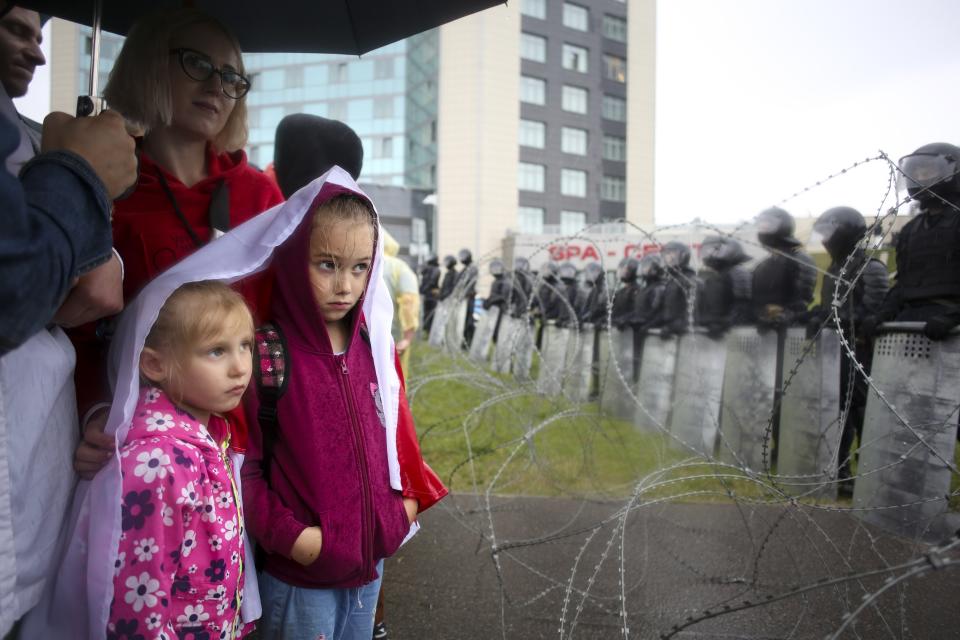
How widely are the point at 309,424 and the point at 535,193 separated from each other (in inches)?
1314

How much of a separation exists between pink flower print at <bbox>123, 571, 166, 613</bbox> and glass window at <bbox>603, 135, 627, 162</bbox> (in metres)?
34.6

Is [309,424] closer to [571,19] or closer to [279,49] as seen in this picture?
[279,49]

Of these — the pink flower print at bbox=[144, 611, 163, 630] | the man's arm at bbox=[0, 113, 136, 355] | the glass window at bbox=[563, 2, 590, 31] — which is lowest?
the pink flower print at bbox=[144, 611, 163, 630]

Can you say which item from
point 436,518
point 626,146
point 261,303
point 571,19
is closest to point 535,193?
point 626,146

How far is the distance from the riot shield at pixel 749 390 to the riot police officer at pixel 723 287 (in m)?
0.38

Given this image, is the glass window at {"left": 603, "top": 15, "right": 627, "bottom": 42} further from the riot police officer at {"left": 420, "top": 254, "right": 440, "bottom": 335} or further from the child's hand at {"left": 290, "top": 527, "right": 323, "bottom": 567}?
the child's hand at {"left": 290, "top": 527, "right": 323, "bottom": 567}

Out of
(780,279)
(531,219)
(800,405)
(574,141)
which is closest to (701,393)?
(800,405)

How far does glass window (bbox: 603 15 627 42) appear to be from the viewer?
29.3 metres

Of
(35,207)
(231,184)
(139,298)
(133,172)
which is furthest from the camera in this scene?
(231,184)

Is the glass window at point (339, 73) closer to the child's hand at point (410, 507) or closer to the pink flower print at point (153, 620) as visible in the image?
the child's hand at point (410, 507)

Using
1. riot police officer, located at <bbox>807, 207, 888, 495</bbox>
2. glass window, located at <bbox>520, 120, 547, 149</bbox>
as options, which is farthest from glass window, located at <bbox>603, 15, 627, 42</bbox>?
riot police officer, located at <bbox>807, 207, 888, 495</bbox>

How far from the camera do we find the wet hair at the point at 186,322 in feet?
4.49

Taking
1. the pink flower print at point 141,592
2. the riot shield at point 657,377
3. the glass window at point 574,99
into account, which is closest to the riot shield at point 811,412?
the riot shield at point 657,377

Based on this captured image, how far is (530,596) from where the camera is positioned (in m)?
3.05
